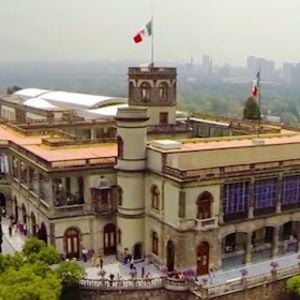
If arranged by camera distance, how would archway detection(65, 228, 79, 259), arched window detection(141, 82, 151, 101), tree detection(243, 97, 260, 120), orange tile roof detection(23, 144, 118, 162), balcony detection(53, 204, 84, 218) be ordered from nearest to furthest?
balcony detection(53, 204, 84, 218), archway detection(65, 228, 79, 259), orange tile roof detection(23, 144, 118, 162), arched window detection(141, 82, 151, 101), tree detection(243, 97, 260, 120)

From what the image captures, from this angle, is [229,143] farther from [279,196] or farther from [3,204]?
[3,204]

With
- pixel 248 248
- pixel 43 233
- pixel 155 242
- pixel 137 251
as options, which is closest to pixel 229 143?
pixel 248 248

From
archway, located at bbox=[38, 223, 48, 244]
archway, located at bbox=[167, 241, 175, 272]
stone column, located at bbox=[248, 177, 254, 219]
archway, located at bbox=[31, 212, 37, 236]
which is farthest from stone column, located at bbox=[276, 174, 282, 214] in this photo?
archway, located at bbox=[31, 212, 37, 236]

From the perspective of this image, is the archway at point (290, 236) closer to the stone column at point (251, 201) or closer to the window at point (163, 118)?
the stone column at point (251, 201)

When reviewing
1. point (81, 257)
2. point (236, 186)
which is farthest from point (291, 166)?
point (81, 257)

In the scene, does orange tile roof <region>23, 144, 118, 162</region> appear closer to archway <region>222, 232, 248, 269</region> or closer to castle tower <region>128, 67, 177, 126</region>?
castle tower <region>128, 67, 177, 126</region>

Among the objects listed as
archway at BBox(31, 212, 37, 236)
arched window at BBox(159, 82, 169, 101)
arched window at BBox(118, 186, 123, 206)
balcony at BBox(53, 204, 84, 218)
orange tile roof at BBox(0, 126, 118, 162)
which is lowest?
archway at BBox(31, 212, 37, 236)

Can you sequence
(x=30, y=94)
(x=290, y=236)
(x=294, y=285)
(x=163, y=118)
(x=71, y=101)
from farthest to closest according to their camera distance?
(x=30, y=94), (x=71, y=101), (x=163, y=118), (x=290, y=236), (x=294, y=285)

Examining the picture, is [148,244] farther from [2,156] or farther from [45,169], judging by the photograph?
[2,156]
